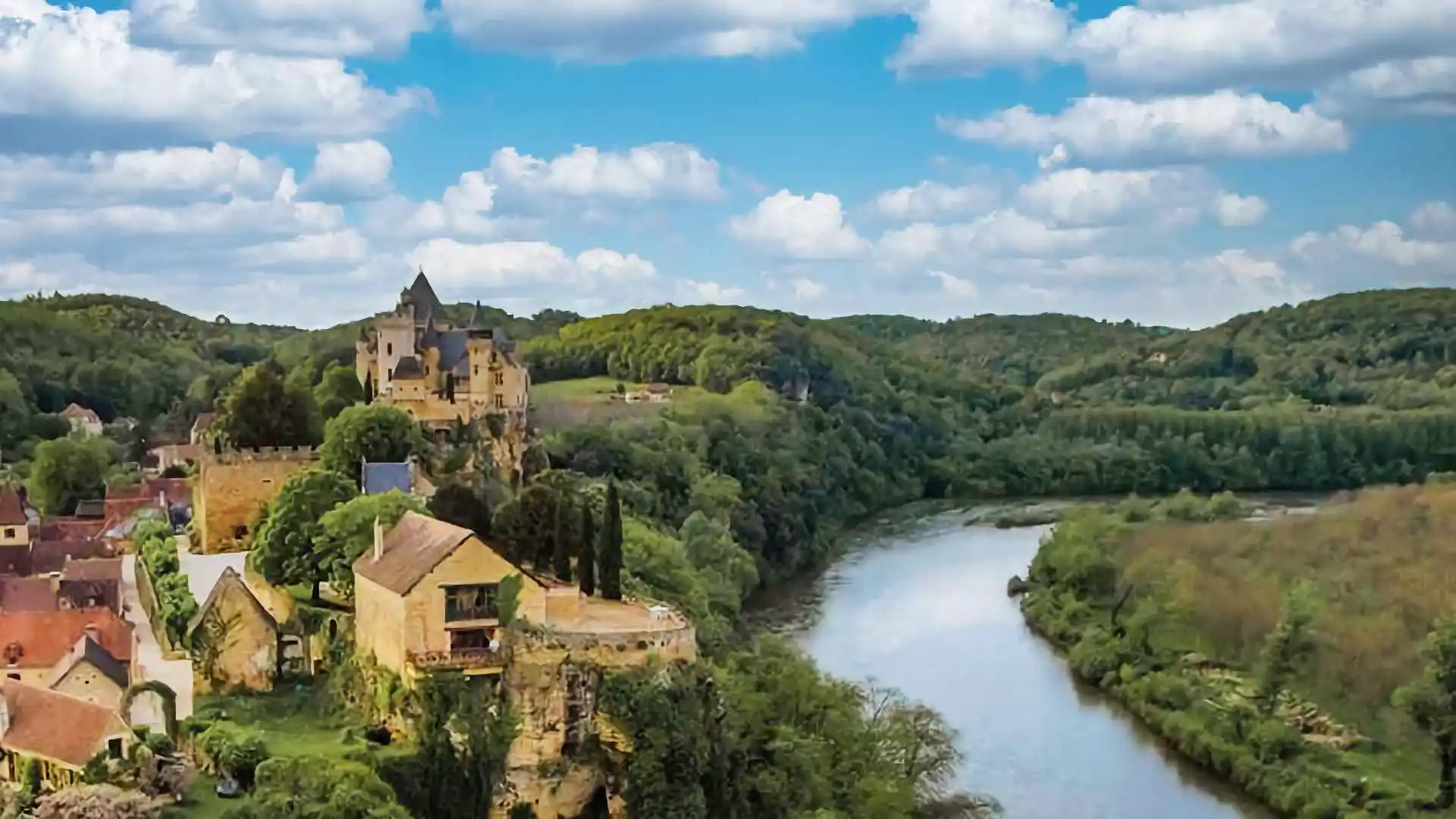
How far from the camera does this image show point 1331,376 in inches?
4931

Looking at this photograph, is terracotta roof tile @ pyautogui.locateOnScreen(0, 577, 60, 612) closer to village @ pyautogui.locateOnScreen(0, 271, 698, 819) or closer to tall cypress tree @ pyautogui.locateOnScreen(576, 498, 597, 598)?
village @ pyautogui.locateOnScreen(0, 271, 698, 819)

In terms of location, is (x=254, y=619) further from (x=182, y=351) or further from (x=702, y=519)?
(x=182, y=351)

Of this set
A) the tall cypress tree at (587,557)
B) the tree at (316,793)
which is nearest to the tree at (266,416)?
the tall cypress tree at (587,557)

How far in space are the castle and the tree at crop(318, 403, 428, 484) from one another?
17.2 ft

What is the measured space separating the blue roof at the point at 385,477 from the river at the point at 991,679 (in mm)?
13262

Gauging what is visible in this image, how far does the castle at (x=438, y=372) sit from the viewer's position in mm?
43594

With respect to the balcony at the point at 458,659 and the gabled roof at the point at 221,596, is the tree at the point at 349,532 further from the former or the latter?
the balcony at the point at 458,659

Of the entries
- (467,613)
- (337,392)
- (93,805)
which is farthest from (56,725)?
(337,392)

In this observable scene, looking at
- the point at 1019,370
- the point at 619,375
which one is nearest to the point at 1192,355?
the point at 1019,370

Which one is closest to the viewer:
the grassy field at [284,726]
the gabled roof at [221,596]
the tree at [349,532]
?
the grassy field at [284,726]

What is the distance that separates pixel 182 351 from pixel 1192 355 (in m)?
77.0

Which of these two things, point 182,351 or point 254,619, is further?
point 182,351

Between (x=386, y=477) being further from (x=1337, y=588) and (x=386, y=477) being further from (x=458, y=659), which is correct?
(x=1337, y=588)

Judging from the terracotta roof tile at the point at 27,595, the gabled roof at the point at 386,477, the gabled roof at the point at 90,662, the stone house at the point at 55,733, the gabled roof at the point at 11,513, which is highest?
the gabled roof at the point at 386,477
